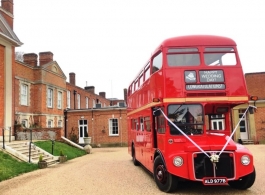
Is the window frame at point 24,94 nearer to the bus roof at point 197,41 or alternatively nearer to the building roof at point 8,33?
the building roof at point 8,33

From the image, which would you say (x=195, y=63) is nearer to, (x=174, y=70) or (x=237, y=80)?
(x=174, y=70)

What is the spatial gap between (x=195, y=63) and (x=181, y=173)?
3055 millimetres

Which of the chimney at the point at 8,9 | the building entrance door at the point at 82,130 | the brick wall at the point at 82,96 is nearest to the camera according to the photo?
the chimney at the point at 8,9

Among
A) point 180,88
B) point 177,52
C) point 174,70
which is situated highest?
point 177,52

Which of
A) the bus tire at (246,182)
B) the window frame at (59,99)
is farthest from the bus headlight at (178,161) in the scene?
the window frame at (59,99)

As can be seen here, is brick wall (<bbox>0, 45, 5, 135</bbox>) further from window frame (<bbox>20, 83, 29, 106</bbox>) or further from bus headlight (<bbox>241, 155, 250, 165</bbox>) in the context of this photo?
bus headlight (<bbox>241, 155, 250, 165</bbox>)

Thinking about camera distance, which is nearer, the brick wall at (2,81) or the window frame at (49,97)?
the brick wall at (2,81)

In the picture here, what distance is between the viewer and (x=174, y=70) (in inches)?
296

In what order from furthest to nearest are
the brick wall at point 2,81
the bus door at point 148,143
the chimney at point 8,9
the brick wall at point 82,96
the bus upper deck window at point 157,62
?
the brick wall at point 82,96, the chimney at point 8,9, the brick wall at point 2,81, the bus door at point 148,143, the bus upper deck window at point 157,62

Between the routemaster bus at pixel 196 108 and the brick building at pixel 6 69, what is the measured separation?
14.1 meters

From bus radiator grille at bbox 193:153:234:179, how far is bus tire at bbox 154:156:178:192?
0.72 meters

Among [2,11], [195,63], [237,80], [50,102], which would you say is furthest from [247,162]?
[50,102]

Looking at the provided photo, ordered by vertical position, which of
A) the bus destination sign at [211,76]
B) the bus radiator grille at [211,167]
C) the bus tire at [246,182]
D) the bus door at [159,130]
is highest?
the bus destination sign at [211,76]

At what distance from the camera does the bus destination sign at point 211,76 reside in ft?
24.4
